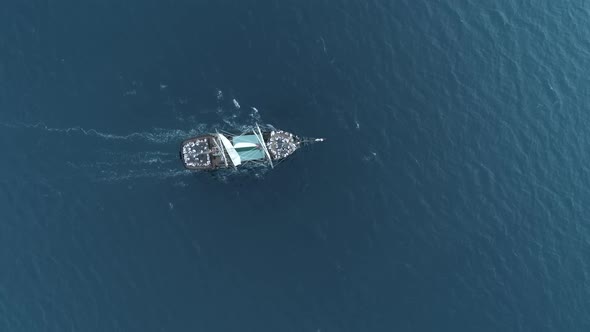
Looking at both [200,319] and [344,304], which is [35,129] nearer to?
[200,319]

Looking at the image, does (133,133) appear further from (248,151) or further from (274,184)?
(274,184)

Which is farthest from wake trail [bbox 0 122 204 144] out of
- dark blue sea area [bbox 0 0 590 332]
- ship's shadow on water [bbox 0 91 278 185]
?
dark blue sea area [bbox 0 0 590 332]

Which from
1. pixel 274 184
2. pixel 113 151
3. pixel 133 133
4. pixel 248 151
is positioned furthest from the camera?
pixel 274 184

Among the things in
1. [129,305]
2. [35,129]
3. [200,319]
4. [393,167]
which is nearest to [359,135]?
[393,167]

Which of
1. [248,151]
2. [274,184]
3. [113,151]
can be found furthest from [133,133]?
[274,184]

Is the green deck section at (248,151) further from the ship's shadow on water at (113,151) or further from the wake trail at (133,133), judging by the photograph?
the wake trail at (133,133)

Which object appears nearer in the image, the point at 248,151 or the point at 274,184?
the point at 248,151
